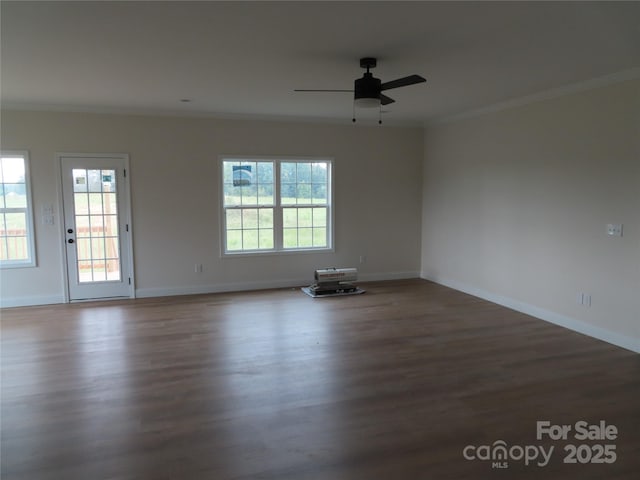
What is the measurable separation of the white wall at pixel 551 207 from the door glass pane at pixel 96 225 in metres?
4.94

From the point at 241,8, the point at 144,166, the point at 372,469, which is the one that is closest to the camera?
the point at 372,469

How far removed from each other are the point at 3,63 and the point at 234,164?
3.16 metres

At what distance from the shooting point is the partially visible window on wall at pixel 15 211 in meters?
5.56

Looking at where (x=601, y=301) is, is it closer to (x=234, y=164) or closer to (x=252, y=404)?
(x=252, y=404)

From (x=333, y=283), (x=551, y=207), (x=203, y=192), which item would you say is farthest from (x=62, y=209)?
(x=551, y=207)

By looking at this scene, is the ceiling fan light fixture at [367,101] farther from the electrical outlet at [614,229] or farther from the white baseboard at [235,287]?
the white baseboard at [235,287]

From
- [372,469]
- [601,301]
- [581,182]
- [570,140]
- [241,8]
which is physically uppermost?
[241,8]

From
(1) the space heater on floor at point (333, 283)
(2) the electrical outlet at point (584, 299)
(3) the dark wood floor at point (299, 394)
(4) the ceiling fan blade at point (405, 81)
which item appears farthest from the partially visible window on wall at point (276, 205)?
(2) the electrical outlet at point (584, 299)

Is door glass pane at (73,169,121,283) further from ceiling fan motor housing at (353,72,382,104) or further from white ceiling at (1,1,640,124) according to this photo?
ceiling fan motor housing at (353,72,382,104)

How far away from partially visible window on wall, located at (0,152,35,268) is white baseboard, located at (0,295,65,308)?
45 centimetres

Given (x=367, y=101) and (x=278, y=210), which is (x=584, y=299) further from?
(x=278, y=210)

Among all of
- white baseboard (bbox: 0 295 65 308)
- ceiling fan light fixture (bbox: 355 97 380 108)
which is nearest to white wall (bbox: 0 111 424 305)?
white baseboard (bbox: 0 295 65 308)

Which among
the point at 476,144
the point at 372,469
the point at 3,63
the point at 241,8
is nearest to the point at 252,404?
the point at 372,469

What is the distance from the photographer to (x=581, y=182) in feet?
15.1
